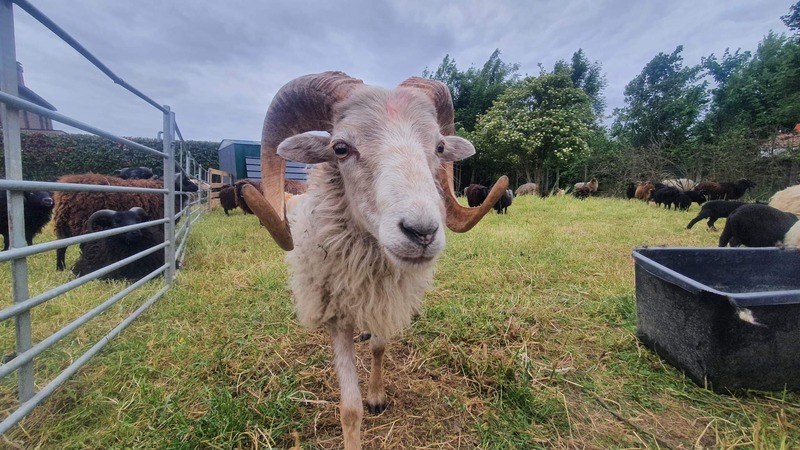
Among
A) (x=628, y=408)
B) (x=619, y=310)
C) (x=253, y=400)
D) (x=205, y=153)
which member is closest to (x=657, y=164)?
(x=619, y=310)

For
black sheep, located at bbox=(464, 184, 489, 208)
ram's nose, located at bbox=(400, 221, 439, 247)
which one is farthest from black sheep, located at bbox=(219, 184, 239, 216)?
ram's nose, located at bbox=(400, 221, 439, 247)

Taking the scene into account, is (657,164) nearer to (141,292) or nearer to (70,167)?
(141,292)

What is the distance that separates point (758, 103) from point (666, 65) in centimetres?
707

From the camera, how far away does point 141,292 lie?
3.47 meters

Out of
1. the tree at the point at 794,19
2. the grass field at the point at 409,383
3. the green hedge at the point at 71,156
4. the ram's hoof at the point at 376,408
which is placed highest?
the tree at the point at 794,19

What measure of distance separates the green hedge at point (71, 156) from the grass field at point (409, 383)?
40.0 feet

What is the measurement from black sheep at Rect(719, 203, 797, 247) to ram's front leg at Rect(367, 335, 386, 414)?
19.2 ft

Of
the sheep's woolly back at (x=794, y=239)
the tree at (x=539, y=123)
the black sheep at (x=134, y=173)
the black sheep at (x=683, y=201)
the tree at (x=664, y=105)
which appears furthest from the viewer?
the tree at (x=664, y=105)

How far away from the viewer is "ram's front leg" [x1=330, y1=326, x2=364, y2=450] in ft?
5.43

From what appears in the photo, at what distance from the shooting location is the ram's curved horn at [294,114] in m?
2.04

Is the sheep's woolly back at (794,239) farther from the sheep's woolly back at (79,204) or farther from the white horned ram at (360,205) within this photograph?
the sheep's woolly back at (79,204)

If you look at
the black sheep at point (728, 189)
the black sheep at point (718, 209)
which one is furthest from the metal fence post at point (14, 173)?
the black sheep at point (728, 189)

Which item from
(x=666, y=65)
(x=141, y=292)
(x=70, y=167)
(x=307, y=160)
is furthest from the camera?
(x=666, y=65)

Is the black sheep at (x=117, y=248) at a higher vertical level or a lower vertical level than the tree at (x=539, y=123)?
lower
